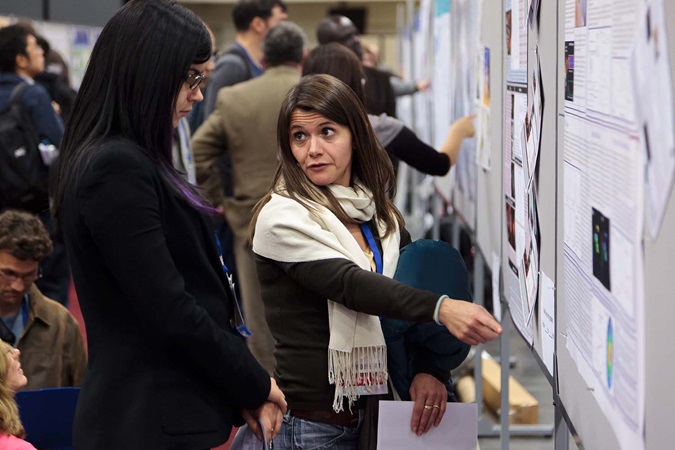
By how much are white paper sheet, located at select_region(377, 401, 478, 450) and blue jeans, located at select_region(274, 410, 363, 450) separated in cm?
10

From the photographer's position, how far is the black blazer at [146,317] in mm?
1808

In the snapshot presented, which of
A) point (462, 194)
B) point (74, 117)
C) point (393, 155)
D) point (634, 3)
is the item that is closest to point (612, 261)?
point (634, 3)

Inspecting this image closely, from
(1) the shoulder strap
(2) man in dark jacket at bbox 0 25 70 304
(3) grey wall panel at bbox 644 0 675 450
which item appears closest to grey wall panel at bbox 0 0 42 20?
(2) man in dark jacket at bbox 0 25 70 304

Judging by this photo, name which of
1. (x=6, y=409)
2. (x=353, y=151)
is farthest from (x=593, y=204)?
(x=6, y=409)

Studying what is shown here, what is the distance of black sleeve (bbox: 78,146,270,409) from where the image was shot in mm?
1800

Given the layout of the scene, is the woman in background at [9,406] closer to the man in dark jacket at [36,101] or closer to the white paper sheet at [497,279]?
the white paper sheet at [497,279]

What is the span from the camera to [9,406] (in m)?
2.35

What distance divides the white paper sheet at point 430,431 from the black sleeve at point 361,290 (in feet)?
0.84

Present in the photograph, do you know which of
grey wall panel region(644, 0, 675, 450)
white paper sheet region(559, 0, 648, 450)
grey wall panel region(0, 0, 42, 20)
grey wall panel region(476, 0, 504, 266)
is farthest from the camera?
grey wall panel region(0, 0, 42, 20)

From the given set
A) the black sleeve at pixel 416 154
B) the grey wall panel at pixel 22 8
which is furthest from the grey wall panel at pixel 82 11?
the black sleeve at pixel 416 154

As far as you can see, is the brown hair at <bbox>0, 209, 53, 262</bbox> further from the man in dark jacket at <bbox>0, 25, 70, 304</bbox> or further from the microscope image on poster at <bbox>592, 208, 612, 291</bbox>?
the microscope image on poster at <bbox>592, 208, 612, 291</bbox>

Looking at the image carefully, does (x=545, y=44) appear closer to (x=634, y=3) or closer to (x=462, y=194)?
(x=634, y=3)

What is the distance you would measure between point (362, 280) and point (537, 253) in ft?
1.52

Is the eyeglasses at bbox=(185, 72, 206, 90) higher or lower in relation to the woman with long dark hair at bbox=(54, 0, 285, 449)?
higher
